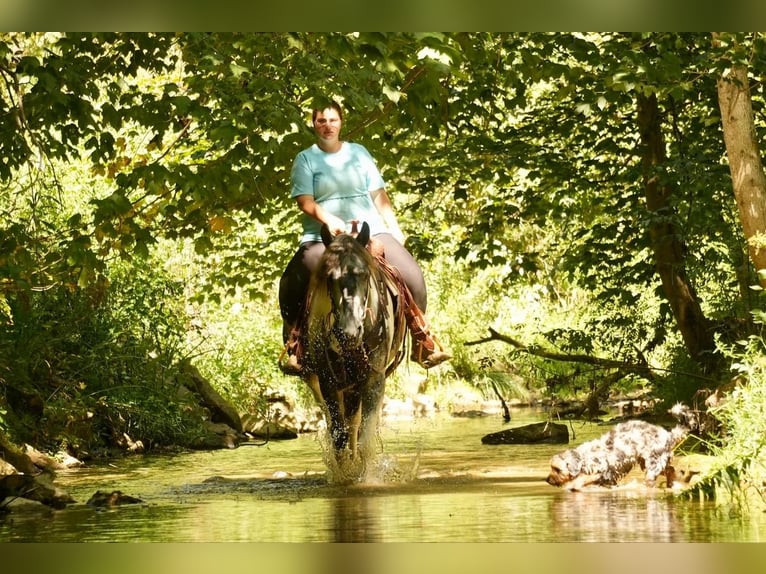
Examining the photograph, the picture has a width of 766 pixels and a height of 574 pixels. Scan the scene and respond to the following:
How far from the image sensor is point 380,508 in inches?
261

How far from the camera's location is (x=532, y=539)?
528 centimetres

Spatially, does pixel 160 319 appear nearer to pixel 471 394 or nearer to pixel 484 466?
pixel 484 466

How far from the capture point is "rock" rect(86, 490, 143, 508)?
282 inches

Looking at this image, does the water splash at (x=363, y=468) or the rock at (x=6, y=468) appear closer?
the water splash at (x=363, y=468)

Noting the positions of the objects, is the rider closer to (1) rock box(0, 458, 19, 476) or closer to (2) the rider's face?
(2) the rider's face

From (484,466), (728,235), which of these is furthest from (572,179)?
(484,466)

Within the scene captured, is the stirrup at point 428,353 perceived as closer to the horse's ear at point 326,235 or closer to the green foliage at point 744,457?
the horse's ear at point 326,235

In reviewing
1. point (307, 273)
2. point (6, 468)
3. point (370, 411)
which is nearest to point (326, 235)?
point (307, 273)

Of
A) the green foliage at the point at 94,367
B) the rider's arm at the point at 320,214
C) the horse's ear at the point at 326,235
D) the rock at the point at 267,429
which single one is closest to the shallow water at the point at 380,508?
the green foliage at the point at 94,367

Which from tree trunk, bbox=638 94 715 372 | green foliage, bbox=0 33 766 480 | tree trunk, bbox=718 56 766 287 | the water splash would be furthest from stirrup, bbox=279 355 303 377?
tree trunk, bbox=638 94 715 372

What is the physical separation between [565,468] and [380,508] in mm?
1514

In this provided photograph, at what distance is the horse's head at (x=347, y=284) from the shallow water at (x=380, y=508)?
99 cm

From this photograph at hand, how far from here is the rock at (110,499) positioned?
716 centimetres
